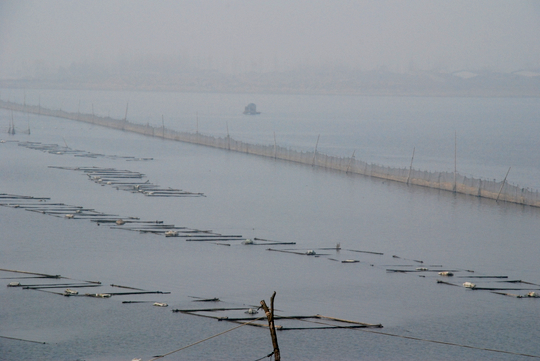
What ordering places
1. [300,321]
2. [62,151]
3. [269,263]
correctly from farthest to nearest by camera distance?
[62,151] → [269,263] → [300,321]

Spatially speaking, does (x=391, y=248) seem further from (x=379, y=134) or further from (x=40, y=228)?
(x=379, y=134)

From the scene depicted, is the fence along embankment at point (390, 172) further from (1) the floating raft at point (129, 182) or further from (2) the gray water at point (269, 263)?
(1) the floating raft at point (129, 182)

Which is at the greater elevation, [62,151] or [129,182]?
[62,151]

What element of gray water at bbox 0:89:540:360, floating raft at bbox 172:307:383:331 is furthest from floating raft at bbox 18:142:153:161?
floating raft at bbox 172:307:383:331

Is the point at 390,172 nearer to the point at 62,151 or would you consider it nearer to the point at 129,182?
the point at 129,182

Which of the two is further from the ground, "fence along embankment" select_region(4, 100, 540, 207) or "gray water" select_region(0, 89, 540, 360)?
"fence along embankment" select_region(4, 100, 540, 207)

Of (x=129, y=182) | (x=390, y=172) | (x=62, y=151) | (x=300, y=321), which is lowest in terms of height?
(x=300, y=321)

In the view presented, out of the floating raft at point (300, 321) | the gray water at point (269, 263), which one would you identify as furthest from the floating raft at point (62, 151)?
the floating raft at point (300, 321)

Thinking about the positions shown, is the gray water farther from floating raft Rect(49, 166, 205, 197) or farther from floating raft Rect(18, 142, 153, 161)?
floating raft Rect(18, 142, 153, 161)

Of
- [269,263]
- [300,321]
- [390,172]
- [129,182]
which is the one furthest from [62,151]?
[300,321]

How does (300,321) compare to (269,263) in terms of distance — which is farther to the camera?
(269,263)

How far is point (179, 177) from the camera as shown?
2255 inches

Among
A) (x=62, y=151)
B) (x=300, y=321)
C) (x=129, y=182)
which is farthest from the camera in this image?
(x=62, y=151)

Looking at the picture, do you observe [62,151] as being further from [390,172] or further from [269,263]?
[269,263]
